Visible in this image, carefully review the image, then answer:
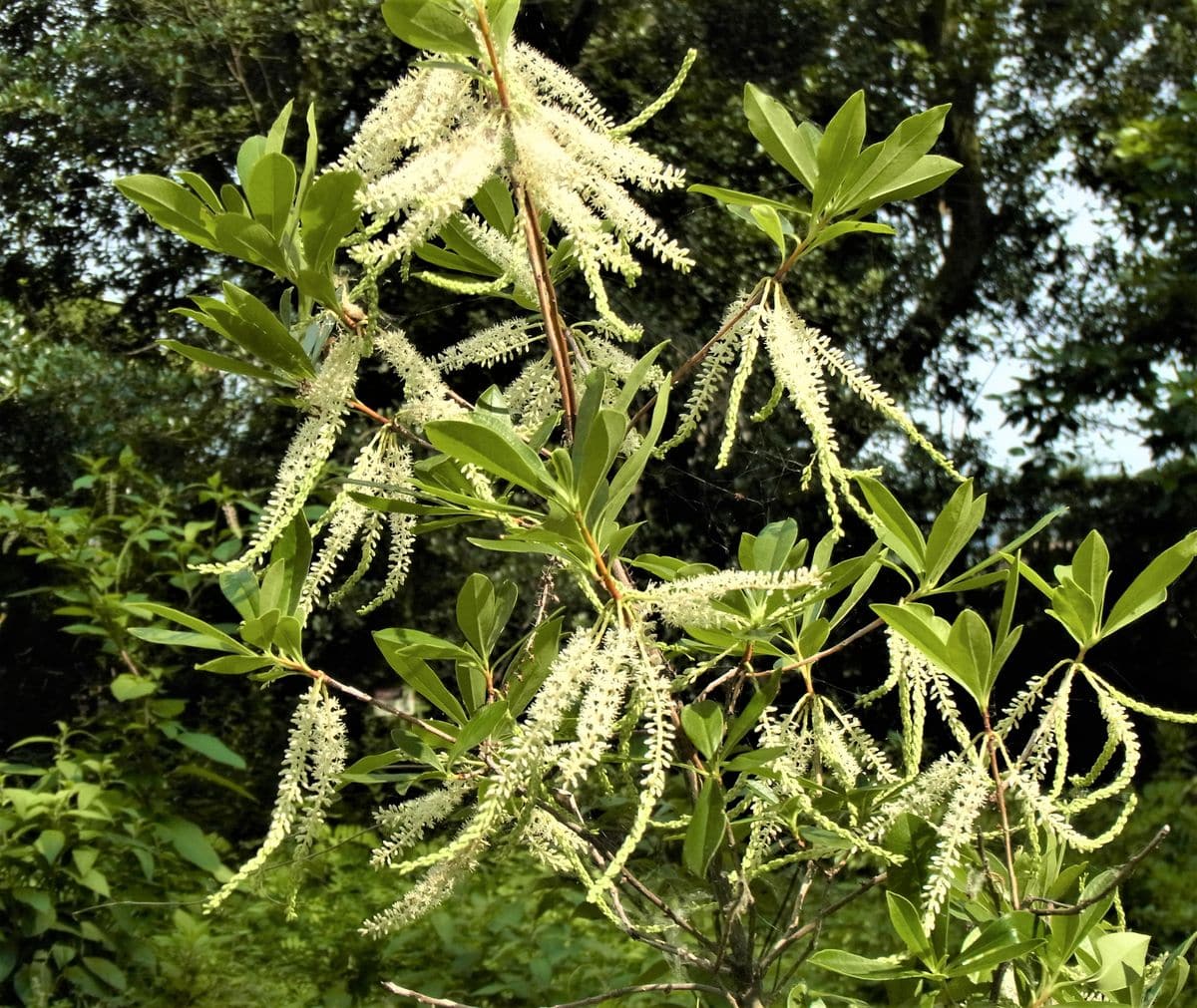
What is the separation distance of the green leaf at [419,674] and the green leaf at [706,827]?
15 centimetres

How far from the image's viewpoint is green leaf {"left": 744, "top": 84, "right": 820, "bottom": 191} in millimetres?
534

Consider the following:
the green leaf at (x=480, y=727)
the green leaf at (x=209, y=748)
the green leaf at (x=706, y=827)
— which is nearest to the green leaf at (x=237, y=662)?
the green leaf at (x=480, y=727)

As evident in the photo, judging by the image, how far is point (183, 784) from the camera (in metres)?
3.00

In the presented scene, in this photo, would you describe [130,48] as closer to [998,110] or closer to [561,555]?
[998,110]

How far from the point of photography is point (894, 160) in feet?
1.73

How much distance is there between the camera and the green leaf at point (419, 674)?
1.88ft

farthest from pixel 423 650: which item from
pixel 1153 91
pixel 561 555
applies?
pixel 1153 91

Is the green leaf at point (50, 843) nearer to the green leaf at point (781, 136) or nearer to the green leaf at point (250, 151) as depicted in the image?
the green leaf at point (250, 151)

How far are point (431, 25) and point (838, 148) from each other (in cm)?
19

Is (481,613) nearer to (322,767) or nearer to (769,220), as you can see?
(322,767)

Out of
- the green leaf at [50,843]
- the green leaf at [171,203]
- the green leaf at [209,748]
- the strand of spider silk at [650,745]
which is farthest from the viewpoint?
the green leaf at [209,748]

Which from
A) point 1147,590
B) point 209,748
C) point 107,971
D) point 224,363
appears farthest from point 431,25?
point 107,971

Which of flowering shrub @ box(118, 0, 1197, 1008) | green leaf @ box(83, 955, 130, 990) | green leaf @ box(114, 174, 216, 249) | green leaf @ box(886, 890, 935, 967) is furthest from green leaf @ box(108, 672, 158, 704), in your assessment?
green leaf @ box(886, 890, 935, 967)

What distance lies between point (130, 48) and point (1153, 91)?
3181 mm
